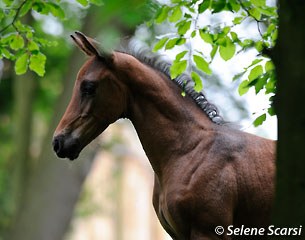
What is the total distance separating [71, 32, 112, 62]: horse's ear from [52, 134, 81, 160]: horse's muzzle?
2.04ft

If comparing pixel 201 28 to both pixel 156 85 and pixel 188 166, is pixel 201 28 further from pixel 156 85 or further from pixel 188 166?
pixel 188 166

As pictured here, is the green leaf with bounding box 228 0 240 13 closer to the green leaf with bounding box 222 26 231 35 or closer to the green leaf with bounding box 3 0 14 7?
the green leaf with bounding box 222 26 231 35

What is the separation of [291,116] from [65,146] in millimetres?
2640

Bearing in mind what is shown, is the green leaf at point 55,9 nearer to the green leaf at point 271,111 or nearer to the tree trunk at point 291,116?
the green leaf at point 271,111

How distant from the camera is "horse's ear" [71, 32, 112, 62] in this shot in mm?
5379

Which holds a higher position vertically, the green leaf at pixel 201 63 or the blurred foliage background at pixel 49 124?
the green leaf at pixel 201 63

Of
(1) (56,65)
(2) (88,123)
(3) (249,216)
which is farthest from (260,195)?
(1) (56,65)

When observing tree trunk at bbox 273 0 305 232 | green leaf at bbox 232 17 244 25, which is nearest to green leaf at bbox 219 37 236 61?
green leaf at bbox 232 17 244 25

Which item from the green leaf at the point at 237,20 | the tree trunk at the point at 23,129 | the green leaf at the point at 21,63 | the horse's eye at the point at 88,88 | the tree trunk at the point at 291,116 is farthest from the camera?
the tree trunk at the point at 23,129

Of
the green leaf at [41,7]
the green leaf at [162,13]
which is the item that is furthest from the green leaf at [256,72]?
the green leaf at [41,7]

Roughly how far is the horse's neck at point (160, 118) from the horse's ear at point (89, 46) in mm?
213

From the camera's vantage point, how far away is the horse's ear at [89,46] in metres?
5.38

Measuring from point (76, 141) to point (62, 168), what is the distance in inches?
329

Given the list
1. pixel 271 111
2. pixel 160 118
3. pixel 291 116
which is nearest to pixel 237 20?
pixel 271 111
